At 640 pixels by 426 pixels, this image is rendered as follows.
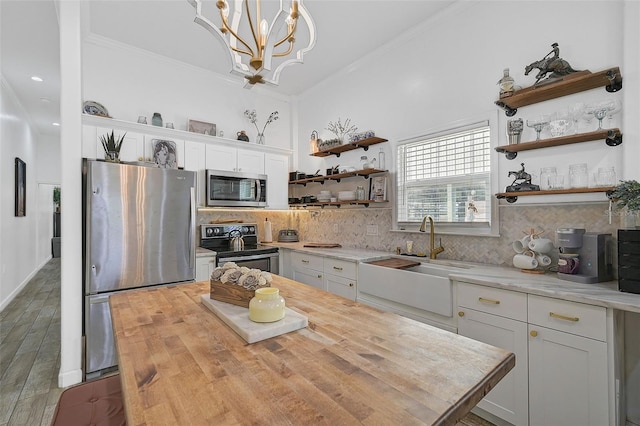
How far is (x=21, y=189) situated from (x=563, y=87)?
7268 millimetres

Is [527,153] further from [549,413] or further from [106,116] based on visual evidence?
[106,116]

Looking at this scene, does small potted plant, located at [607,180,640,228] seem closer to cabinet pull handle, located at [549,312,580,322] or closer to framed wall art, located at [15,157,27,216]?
cabinet pull handle, located at [549,312,580,322]

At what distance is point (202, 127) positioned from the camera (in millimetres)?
3912

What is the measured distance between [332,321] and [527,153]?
205cm

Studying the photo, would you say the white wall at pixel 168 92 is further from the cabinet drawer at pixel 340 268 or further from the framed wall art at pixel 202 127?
the cabinet drawer at pixel 340 268

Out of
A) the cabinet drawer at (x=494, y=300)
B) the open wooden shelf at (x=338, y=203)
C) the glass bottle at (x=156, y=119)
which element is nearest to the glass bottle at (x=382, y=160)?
the open wooden shelf at (x=338, y=203)

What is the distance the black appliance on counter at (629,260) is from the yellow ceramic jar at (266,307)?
5.69 feet

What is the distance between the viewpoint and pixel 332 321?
4.05ft

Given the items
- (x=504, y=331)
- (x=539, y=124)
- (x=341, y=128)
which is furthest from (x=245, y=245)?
(x=539, y=124)

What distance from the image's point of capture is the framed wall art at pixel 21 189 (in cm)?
491

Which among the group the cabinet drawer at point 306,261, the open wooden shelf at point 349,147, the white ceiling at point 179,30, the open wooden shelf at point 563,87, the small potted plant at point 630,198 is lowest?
the cabinet drawer at point 306,261

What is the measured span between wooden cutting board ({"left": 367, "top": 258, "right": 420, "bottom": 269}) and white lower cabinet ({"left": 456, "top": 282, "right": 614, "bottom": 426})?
74cm

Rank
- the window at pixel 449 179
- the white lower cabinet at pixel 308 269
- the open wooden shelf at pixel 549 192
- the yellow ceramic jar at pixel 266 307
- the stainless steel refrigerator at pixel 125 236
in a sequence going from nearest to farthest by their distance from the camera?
1. the yellow ceramic jar at pixel 266 307
2. the open wooden shelf at pixel 549 192
3. the stainless steel refrigerator at pixel 125 236
4. the window at pixel 449 179
5. the white lower cabinet at pixel 308 269

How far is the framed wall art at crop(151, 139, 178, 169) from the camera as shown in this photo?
339 centimetres
